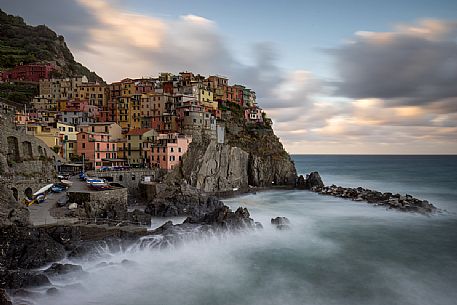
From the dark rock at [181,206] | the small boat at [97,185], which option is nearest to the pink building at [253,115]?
the dark rock at [181,206]

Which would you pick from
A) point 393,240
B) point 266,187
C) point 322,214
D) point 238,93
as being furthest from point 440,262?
point 238,93

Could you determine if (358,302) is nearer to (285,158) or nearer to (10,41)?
(285,158)

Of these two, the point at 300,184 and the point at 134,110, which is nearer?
the point at 134,110

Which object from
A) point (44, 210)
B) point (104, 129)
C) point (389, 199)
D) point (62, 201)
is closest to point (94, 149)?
point (104, 129)

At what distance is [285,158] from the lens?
211ft

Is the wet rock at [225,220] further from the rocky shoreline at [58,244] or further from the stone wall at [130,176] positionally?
the stone wall at [130,176]

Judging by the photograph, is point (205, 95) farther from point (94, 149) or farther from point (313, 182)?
point (94, 149)

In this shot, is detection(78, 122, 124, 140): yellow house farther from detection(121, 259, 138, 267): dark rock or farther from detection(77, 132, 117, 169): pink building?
detection(121, 259, 138, 267): dark rock

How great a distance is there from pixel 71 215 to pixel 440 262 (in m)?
26.6

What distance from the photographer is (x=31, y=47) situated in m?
94.1

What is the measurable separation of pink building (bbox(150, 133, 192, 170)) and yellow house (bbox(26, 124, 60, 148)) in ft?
41.4

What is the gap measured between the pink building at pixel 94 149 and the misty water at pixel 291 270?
2535 cm

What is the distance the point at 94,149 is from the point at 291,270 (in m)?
33.2

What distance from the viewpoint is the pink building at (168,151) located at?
153 feet
